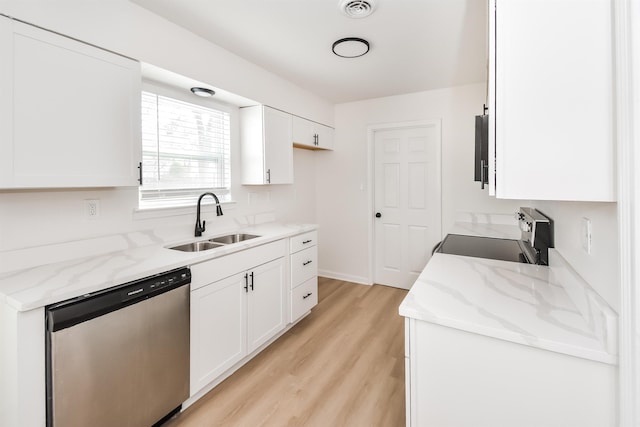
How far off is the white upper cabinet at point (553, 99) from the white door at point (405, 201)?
2.72 m

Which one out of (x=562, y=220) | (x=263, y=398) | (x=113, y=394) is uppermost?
(x=562, y=220)

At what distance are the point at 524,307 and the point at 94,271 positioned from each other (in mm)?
1904

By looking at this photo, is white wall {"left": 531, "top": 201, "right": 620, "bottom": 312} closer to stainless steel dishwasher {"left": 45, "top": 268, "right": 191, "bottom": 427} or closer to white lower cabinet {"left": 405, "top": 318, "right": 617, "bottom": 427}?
white lower cabinet {"left": 405, "top": 318, "right": 617, "bottom": 427}

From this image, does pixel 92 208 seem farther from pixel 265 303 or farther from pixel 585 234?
pixel 585 234

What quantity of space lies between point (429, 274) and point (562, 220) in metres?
0.71

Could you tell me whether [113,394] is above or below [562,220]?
below

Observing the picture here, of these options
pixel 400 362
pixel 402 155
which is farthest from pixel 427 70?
pixel 400 362

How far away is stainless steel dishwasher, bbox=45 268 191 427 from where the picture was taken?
4.02ft

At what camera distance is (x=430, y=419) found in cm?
111

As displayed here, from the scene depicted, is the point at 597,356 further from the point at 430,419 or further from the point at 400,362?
the point at 400,362

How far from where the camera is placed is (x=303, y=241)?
9.41 ft

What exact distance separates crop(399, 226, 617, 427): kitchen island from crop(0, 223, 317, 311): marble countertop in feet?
4.14

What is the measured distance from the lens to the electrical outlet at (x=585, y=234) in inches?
42.9

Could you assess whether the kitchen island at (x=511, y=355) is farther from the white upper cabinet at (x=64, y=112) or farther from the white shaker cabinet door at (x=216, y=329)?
the white upper cabinet at (x=64, y=112)
